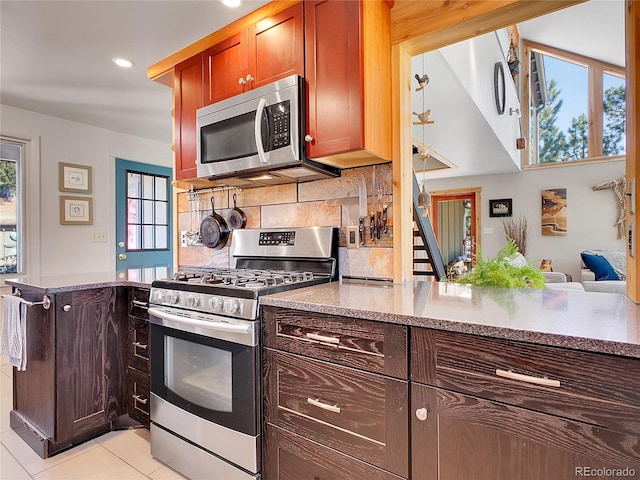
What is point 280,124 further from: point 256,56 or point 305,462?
point 305,462

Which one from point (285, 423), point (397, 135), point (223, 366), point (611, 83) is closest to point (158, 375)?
point (223, 366)

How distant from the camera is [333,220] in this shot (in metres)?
1.96

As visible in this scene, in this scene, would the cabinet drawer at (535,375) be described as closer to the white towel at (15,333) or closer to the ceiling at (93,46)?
the white towel at (15,333)

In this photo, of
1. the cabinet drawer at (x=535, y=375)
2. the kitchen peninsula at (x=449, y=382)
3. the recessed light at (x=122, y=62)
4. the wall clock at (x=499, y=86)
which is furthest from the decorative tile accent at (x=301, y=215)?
the wall clock at (x=499, y=86)

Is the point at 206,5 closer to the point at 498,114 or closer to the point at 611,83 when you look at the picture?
the point at 498,114

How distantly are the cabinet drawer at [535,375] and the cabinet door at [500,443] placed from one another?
0.09 feet

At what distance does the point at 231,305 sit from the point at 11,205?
3.36 meters

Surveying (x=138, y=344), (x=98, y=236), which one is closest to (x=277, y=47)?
(x=138, y=344)

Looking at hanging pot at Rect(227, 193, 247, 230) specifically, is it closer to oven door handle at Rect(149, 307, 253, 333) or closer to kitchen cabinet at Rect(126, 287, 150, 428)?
kitchen cabinet at Rect(126, 287, 150, 428)

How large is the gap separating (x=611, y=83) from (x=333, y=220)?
666 centimetres

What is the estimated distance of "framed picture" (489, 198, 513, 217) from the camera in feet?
21.2

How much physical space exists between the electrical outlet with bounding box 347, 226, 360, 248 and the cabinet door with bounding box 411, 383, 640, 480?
93 centimetres

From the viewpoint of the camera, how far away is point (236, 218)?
7.71ft

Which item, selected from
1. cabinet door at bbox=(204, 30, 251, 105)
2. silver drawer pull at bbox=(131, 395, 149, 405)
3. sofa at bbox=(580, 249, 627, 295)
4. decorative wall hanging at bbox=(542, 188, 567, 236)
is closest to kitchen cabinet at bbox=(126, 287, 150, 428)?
silver drawer pull at bbox=(131, 395, 149, 405)
